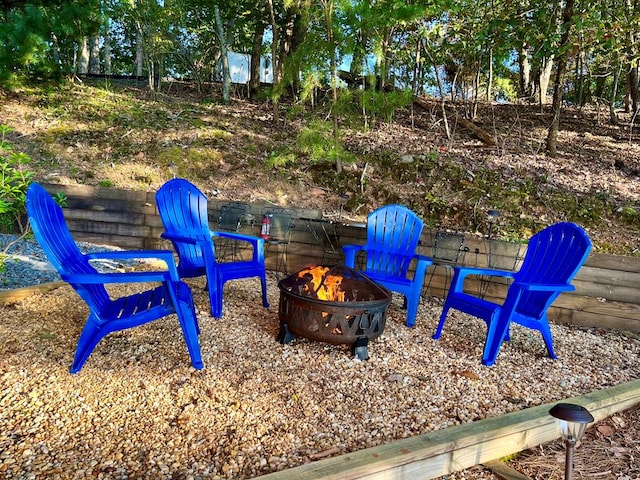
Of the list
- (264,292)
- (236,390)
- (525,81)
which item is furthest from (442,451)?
(525,81)

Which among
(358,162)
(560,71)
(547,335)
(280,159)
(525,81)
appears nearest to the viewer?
(547,335)

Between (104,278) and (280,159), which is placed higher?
(280,159)

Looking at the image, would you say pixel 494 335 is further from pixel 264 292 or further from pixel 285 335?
pixel 264 292

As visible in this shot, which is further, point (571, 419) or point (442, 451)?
point (442, 451)

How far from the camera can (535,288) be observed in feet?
8.11

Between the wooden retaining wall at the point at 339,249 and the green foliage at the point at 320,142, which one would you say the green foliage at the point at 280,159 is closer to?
the green foliage at the point at 320,142

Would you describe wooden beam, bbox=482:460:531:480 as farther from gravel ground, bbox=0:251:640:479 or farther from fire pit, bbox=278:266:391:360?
fire pit, bbox=278:266:391:360

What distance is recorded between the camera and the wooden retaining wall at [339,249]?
3.40 m

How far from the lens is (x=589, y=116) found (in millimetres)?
7680

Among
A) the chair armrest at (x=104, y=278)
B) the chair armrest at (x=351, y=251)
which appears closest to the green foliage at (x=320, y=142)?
the chair armrest at (x=351, y=251)

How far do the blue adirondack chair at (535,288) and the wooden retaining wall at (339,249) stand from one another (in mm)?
702

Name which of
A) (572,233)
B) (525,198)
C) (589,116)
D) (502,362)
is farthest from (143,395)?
(589,116)

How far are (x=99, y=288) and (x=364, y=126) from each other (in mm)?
3928

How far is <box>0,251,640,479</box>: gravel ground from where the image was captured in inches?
60.5
